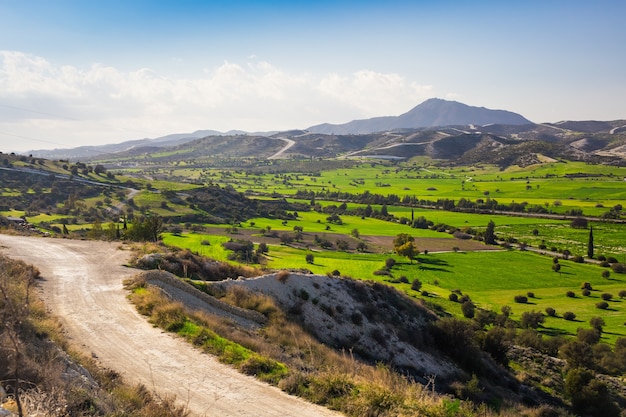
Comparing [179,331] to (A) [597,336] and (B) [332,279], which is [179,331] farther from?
(A) [597,336]

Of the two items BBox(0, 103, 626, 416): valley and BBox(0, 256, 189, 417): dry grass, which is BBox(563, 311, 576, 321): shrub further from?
BBox(0, 256, 189, 417): dry grass

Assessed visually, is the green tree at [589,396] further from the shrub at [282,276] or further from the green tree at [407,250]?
the green tree at [407,250]

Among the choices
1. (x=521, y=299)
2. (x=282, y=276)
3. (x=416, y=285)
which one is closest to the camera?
(x=282, y=276)

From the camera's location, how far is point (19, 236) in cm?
3925

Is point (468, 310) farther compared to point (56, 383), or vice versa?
point (468, 310)

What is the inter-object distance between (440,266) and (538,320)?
25070 mm

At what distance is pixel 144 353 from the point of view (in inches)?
579

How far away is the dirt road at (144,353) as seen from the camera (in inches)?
463

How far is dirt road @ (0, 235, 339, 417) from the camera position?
1177 cm

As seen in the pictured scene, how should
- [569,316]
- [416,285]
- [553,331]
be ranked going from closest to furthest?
1. [553,331]
2. [569,316]
3. [416,285]

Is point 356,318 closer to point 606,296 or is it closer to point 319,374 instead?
point 319,374

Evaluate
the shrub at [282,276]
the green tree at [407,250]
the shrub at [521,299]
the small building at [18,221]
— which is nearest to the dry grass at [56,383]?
the shrub at [282,276]

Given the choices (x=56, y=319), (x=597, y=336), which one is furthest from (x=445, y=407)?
(x=597, y=336)

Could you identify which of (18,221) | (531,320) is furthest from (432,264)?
(18,221)
